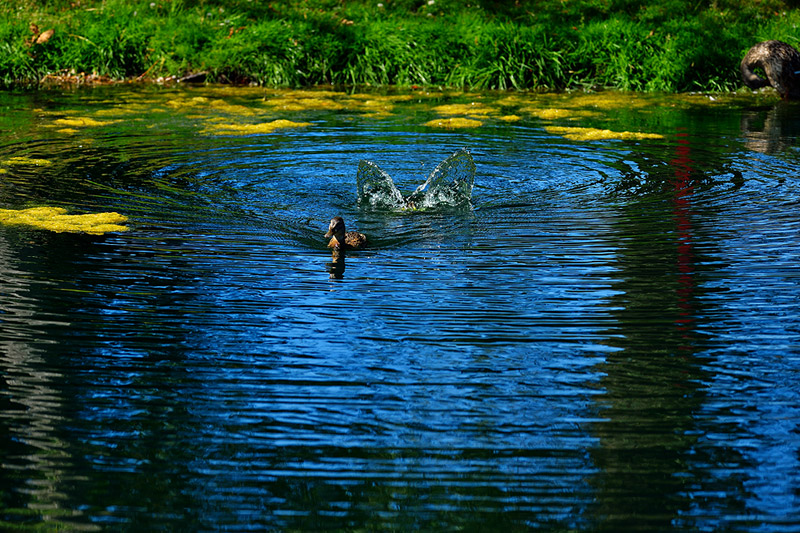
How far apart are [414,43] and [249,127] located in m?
4.92

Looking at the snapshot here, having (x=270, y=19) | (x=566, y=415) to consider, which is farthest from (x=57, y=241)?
(x=270, y=19)

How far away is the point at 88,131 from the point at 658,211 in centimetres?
770

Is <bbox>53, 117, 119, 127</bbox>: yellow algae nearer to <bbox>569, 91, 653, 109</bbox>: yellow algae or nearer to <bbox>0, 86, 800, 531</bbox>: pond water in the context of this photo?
<bbox>0, 86, 800, 531</bbox>: pond water

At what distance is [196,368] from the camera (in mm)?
5512

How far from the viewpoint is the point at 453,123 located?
13258 millimetres

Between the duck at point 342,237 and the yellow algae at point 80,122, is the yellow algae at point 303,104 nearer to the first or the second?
the yellow algae at point 80,122

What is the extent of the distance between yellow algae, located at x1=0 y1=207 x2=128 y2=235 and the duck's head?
1.95 meters

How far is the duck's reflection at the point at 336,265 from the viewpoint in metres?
7.11

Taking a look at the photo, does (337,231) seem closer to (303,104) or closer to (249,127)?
(249,127)

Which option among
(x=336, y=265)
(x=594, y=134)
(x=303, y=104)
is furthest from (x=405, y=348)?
(x=303, y=104)

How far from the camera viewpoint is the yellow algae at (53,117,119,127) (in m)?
13.1

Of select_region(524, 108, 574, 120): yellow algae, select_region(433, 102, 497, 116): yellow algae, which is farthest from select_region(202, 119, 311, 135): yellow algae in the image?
select_region(524, 108, 574, 120): yellow algae

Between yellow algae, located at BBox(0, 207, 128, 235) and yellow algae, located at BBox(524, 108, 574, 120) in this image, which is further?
yellow algae, located at BBox(524, 108, 574, 120)

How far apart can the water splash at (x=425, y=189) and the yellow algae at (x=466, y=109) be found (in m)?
4.27
